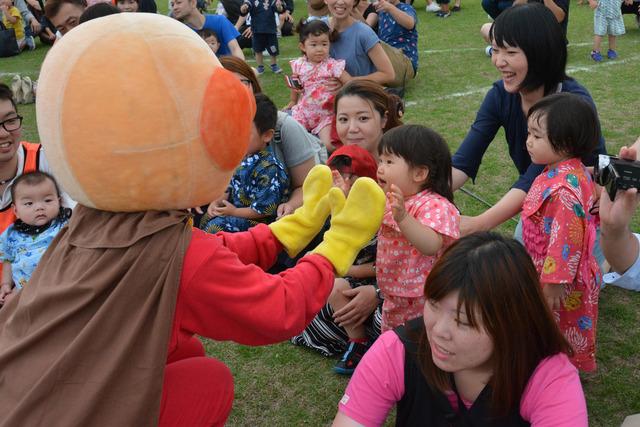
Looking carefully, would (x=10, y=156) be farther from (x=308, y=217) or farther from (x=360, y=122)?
(x=308, y=217)

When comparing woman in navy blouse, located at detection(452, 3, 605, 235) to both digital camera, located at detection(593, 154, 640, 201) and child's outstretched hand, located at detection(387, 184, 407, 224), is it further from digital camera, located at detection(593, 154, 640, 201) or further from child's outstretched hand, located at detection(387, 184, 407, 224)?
child's outstretched hand, located at detection(387, 184, 407, 224)

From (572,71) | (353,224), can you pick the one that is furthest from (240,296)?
(572,71)

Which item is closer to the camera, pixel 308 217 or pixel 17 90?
pixel 308 217

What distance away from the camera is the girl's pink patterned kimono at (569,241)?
101 inches

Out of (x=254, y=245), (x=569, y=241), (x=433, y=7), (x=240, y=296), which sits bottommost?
(x=433, y=7)

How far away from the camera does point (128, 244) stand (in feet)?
5.79

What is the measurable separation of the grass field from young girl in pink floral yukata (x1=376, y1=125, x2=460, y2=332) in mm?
628

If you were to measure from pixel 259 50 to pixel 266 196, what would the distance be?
619 centimetres

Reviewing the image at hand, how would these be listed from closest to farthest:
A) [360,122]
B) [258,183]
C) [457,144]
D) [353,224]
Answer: [353,224] < [360,122] < [258,183] < [457,144]

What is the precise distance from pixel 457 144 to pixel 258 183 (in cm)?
280

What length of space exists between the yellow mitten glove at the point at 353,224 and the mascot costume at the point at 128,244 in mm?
213

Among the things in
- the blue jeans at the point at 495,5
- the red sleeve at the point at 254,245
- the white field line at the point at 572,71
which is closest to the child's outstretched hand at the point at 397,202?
the red sleeve at the point at 254,245

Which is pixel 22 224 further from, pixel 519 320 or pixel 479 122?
pixel 519 320

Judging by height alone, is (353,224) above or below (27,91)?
above
